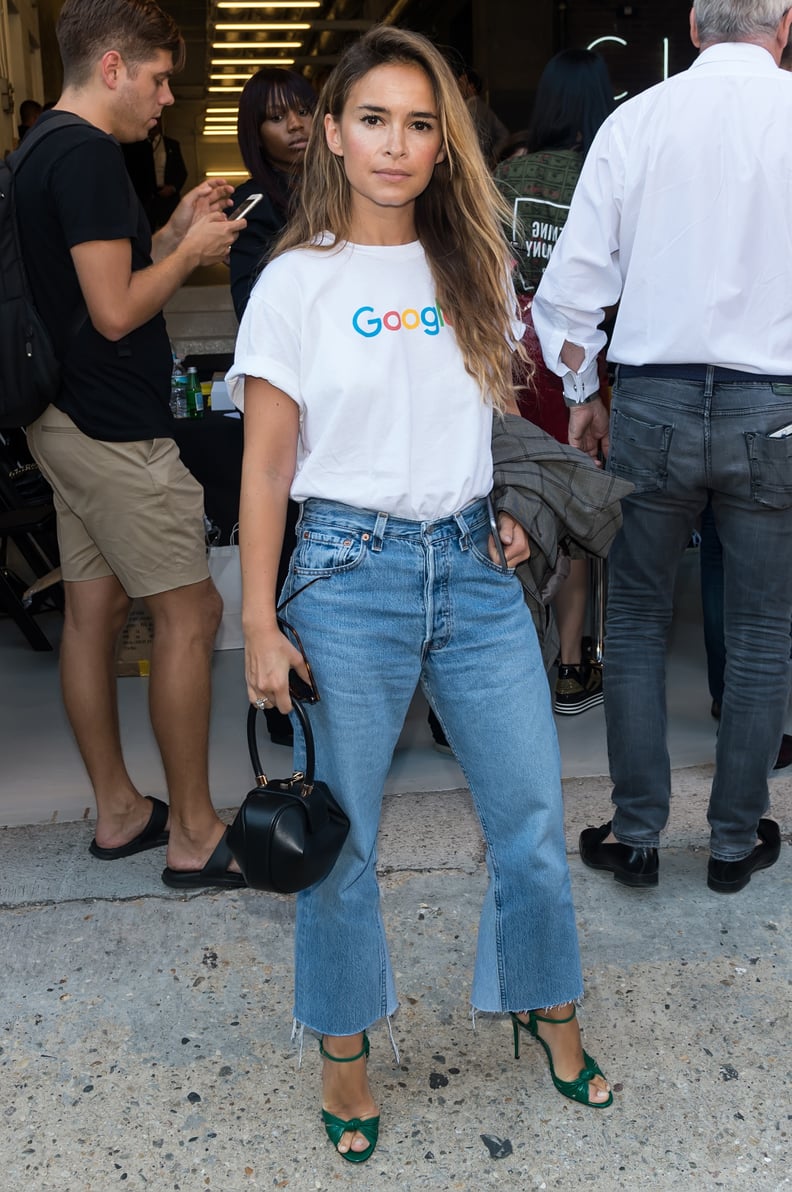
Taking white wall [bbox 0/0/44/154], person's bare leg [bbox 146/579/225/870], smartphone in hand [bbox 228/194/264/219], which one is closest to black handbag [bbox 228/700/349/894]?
person's bare leg [bbox 146/579/225/870]

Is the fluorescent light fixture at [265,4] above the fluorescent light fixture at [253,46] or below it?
above

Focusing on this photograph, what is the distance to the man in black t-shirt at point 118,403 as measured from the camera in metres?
2.77

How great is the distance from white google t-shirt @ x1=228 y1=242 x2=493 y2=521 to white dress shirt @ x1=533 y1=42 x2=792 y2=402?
86 cm

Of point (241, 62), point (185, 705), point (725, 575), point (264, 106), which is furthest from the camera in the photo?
point (241, 62)

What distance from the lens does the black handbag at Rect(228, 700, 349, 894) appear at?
190 cm

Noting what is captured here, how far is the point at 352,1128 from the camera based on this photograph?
2229mm

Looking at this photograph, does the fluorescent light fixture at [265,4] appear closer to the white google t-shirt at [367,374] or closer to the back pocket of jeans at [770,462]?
the back pocket of jeans at [770,462]

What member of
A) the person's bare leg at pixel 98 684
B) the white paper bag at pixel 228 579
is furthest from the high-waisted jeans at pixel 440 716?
the white paper bag at pixel 228 579

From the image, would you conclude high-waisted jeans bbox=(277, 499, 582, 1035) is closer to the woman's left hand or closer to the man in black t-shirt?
the woman's left hand

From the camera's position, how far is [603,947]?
2820mm

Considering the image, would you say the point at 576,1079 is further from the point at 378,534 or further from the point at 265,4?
the point at 265,4

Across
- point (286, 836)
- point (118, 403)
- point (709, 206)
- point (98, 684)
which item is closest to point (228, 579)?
point (98, 684)

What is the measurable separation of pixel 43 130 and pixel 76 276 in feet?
1.06

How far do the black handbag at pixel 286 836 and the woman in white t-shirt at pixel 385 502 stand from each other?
0.12 m
